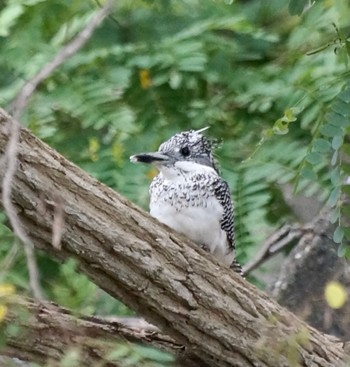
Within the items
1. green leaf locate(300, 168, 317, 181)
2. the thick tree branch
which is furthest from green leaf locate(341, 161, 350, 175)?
the thick tree branch

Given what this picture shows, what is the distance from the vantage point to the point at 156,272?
7.41ft

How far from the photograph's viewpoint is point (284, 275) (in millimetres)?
3414

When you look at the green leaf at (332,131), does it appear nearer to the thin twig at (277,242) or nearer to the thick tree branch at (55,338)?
the thick tree branch at (55,338)

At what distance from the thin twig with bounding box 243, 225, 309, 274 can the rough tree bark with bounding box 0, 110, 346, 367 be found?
0.78 meters

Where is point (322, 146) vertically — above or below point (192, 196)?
below

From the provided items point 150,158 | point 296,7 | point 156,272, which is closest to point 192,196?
point 150,158

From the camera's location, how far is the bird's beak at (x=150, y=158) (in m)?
2.70

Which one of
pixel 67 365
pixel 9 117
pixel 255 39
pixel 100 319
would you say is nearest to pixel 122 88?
pixel 255 39

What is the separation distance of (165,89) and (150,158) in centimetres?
37

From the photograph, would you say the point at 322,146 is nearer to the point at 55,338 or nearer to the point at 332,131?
the point at 332,131

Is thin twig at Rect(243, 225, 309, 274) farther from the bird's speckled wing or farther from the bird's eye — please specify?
the bird's eye

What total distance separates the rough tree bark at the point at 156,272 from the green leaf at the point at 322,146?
37 cm

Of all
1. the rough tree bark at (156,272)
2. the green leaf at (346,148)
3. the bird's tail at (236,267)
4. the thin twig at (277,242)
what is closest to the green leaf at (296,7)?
the green leaf at (346,148)

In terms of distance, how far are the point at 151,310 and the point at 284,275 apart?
1.17m
